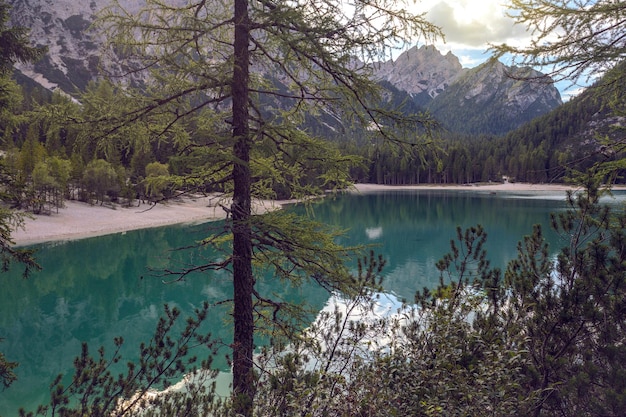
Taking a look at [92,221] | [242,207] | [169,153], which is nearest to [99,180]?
[92,221]

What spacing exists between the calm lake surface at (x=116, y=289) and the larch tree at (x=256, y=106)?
735 millimetres

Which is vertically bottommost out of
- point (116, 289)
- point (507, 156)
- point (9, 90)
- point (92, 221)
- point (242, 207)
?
point (116, 289)

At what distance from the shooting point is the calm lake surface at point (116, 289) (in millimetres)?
12641

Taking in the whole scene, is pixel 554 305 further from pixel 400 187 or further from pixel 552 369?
pixel 400 187

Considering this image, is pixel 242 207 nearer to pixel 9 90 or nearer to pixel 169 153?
pixel 9 90

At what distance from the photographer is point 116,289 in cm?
2147

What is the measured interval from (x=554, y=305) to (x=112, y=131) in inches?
239

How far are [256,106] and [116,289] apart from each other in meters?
20.0

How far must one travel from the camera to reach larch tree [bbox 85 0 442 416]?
454cm

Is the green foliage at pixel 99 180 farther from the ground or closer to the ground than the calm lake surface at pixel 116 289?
farther from the ground

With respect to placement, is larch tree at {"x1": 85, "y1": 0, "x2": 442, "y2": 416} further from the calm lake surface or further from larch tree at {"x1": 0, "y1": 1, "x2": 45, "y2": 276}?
larch tree at {"x1": 0, "y1": 1, "x2": 45, "y2": 276}

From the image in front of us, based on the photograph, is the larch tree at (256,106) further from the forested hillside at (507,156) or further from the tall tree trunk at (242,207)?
the forested hillside at (507,156)

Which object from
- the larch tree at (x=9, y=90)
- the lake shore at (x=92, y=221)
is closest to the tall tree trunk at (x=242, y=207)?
the larch tree at (x=9, y=90)

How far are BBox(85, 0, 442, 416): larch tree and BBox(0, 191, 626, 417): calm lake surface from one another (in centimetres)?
74
